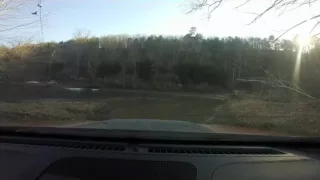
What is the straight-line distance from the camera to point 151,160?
3.91 metres

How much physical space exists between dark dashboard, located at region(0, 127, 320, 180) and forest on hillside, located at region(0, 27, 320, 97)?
15.6m

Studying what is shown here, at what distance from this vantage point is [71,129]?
4.58 meters

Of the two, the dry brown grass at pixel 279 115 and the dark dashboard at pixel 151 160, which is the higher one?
the dark dashboard at pixel 151 160

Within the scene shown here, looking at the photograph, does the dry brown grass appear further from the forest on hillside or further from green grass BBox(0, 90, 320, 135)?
the forest on hillside

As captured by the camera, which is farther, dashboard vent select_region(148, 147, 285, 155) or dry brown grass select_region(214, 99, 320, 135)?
dry brown grass select_region(214, 99, 320, 135)

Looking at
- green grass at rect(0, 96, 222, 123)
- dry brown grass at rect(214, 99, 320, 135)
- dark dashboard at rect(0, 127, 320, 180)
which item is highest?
dark dashboard at rect(0, 127, 320, 180)

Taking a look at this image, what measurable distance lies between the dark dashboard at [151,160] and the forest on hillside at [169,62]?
15602mm

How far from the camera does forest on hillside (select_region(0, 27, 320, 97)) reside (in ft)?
86.0

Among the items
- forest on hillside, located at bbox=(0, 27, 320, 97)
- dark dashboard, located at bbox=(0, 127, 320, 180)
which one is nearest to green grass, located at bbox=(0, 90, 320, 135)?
forest on hillside, located at bbox=(0, 27, 320, 97)

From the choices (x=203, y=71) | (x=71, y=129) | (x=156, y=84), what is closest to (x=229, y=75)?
(x=203, y=71)

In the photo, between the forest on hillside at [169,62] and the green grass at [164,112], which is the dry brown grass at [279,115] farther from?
the forest on hillside at [169,62]

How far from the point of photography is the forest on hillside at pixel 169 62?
2622cm

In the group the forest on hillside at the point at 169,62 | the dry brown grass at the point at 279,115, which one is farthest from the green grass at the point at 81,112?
the forest on hillside at the point at 169,62

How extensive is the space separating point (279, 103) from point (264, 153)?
83.1ft
